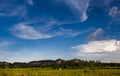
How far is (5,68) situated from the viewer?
17375mm

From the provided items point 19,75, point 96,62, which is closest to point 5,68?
point 19,75

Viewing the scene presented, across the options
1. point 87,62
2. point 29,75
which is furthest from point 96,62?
point 29,75

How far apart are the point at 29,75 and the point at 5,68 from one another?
7.65 feet

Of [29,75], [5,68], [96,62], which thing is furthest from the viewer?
[96,62]

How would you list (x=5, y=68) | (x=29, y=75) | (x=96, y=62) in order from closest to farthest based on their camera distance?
1. (x=5, y=68)
2. (x=29, y=75)
3. (x=96, y=62)

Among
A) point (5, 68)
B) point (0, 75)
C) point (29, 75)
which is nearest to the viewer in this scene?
point (0, 75)

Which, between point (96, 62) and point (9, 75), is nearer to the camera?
point (9, 75)

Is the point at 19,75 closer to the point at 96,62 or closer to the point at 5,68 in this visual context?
the point at 5,68

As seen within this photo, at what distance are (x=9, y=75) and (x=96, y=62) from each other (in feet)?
330

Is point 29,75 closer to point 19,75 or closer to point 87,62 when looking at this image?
point 19,75

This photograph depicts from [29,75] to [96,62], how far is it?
3844 inches

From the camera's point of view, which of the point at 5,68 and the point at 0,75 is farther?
the point at 5,68

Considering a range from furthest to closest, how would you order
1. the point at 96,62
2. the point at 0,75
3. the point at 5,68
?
1. the point at 96,62
2. the point at 5,68
3. the point at 0,75

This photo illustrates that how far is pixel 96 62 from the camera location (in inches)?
4478
